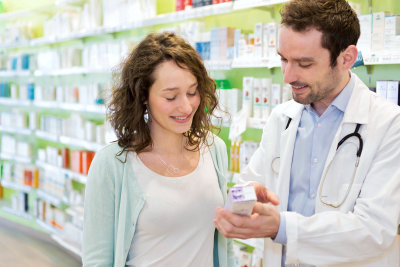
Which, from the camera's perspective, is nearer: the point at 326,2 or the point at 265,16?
the point at 326,2

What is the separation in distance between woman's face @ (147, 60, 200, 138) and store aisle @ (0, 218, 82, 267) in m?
4.11

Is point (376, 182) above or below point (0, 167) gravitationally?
above

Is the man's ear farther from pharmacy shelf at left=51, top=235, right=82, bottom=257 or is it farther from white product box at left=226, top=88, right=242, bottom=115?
pharmacy shelf at left=51, top=235, right=82, bottom=257

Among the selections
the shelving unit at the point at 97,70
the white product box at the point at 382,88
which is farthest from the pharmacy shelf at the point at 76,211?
the white product box at the point at 382,88

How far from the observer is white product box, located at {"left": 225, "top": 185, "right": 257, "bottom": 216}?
149 centimetres

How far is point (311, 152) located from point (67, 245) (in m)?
4.53

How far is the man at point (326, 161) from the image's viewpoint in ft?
5.43

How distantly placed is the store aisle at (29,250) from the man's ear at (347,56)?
4.50 m

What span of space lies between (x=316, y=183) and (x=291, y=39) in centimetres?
63

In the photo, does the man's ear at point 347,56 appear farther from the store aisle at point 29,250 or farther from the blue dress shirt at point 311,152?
the store aisle at point 29,250

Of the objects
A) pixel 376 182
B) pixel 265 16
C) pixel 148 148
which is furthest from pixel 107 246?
pixel 265 16

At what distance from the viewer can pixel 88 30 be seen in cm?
537

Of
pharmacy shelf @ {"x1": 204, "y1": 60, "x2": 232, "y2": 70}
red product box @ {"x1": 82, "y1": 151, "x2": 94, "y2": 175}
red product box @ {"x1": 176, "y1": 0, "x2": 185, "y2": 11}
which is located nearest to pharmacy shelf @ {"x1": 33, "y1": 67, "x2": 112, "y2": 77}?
red product box @ {"x1": 82, "y1": 151, "x2": 94, "y2": 175}

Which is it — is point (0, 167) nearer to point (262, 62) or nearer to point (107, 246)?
point (262, 62)
